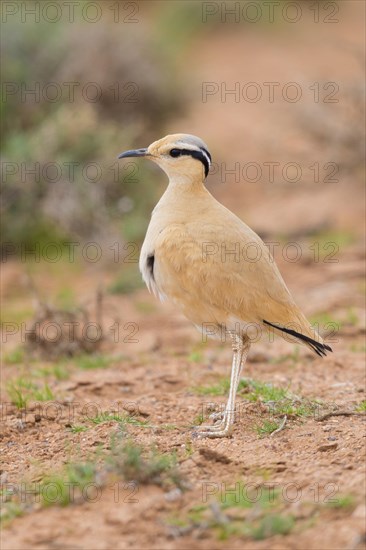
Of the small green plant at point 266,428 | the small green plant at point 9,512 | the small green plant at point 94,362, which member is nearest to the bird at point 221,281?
the small green plant at point 266,428

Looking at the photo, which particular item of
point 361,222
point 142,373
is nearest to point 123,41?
point 361,222

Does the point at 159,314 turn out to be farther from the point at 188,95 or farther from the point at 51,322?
the point at 188,95

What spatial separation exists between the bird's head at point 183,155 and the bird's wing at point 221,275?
0.49 m

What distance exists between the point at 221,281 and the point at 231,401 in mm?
706

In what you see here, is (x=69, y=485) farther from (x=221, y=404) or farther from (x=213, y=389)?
(x=213, y=389)

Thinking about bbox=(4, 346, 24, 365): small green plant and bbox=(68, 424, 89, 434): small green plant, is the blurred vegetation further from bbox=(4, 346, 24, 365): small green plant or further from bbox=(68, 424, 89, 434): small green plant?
bbox=(68, 424, 89, 434): small green plant

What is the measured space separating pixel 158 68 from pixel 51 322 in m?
7.34

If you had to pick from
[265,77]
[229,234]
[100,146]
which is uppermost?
[265,77]

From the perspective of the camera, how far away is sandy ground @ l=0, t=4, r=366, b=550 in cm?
371

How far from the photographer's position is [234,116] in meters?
16.2

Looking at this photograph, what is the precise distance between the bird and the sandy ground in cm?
48

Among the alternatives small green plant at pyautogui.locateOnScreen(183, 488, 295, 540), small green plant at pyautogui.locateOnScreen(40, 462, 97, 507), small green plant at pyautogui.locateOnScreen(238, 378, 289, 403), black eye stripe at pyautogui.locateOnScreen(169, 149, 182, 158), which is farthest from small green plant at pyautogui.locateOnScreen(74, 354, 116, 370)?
small green plant at pyautogui.locateOnScreen(183, 488, 295, 540)

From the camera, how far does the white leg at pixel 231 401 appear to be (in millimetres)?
4930

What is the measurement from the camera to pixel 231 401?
16.8 ft
